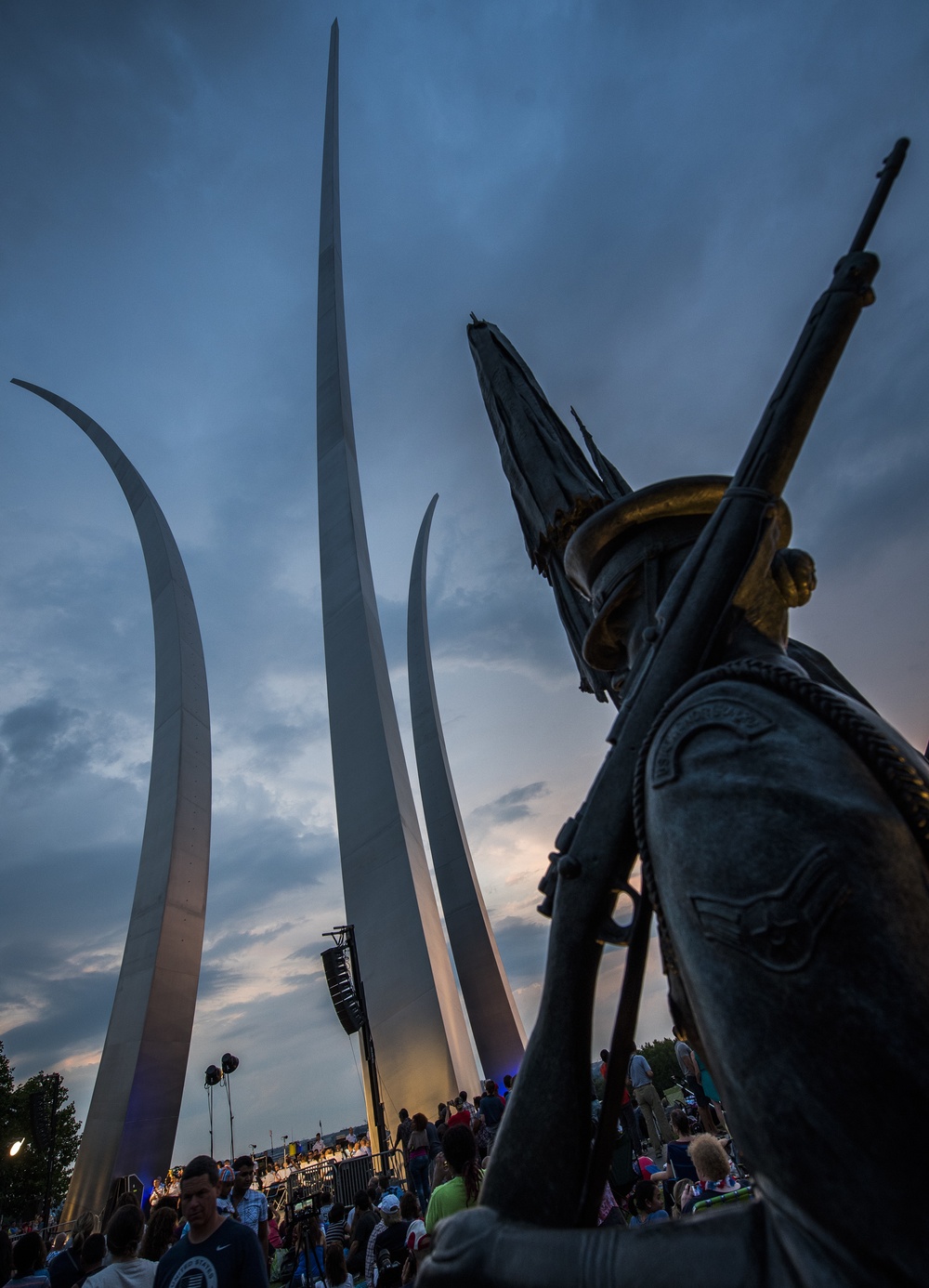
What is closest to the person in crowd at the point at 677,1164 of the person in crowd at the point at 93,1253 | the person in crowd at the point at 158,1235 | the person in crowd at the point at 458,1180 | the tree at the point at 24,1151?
the person in crowd at the point at 458,1180

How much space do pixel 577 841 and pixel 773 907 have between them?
43cm

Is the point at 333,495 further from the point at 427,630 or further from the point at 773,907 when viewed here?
the point at 773,907

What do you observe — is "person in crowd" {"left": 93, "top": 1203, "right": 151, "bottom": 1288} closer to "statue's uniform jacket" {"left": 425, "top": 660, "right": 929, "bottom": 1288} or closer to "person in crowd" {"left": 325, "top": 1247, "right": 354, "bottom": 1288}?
"person in crowd" {"left": 325, "top": 1247, "right": 354, "bottom": 1288}

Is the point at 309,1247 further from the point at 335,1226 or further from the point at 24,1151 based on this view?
the point at 24,1151

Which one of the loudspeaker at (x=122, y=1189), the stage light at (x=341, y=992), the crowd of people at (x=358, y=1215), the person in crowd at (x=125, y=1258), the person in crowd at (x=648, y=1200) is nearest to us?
the crowd of people at (x=358, y=1215)

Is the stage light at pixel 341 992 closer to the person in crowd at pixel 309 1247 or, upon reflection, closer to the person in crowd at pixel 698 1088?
the person in crowd at pixel 309 1247

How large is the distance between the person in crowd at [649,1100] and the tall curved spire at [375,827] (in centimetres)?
348

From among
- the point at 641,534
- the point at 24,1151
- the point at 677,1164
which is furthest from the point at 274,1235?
the point at 24,1151

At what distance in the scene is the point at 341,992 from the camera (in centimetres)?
874

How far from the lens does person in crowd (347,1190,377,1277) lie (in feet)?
17.2

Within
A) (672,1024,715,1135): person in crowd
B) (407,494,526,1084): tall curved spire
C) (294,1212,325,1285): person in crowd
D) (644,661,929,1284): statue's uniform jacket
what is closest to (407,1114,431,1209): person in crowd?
(294,1212,325,1285): person in crowd

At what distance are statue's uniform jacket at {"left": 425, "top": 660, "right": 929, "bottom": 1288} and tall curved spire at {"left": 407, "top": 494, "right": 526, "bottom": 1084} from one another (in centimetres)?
1446

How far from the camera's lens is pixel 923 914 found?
858 mm

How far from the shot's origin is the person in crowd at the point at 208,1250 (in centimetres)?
234
